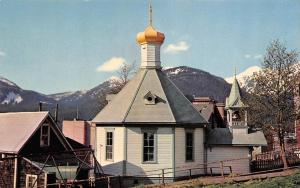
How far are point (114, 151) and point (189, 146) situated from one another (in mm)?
4743

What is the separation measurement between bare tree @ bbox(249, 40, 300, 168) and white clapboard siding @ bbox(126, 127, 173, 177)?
6.58 metres

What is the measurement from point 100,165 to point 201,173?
6520 mm

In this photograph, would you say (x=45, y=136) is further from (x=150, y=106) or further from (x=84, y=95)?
(x=84, y=95)

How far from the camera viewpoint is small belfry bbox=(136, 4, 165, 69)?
3428cm

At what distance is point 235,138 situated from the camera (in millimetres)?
32469

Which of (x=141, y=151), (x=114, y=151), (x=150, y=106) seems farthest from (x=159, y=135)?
(x=114, y=151)

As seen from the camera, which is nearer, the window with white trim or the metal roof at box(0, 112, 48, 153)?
the metal roof at box(0, 112, 48, 153)

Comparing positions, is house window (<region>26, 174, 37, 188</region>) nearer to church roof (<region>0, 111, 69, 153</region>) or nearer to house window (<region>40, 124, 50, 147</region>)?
church roof (<region>0, 111, 69, 153</region>)

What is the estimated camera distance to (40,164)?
1102 inches

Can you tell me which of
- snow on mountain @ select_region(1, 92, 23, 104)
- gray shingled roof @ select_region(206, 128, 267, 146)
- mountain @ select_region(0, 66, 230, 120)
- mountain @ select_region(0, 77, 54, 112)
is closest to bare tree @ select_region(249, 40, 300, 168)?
gray shingled roof @ select_region(206, 128, 267, 146)

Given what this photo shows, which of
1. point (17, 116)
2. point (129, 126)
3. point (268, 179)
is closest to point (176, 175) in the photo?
point (129, 126)

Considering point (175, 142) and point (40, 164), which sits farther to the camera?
point (175, 142)

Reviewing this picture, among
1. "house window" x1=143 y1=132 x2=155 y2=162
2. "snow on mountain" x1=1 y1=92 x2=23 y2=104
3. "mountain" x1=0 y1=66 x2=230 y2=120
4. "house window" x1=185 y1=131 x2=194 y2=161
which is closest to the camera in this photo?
"house window" x1=143 y1=132 x2=155 y2=162

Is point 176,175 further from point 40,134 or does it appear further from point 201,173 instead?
point 40,134
